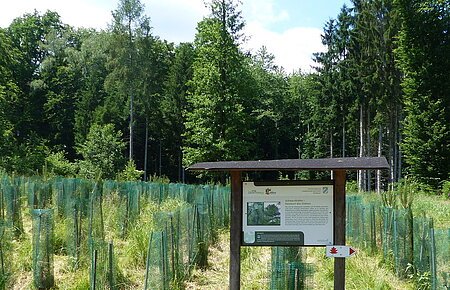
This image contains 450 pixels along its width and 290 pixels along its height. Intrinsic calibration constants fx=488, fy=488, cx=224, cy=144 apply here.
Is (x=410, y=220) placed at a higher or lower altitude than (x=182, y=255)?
higher

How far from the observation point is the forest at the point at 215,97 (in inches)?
1123

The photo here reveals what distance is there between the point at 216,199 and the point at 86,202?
409 cm

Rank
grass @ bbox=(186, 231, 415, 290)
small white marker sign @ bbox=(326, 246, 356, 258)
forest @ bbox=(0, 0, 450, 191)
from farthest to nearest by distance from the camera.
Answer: forest @ bbox=(0, 0, 450, 191)
grass @ bbox=(186, 231, 415, 290)
small white marker sign @ bbox=(326, 246, 356, 258)

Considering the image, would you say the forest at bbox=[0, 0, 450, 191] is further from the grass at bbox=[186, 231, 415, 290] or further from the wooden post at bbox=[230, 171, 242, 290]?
the wooden post at bbox=[230, 171, 242, 290]

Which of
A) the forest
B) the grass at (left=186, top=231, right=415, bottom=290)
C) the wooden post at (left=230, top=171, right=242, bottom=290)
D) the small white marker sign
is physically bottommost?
the grass at (left=186, top=231, right=415, bottom=290)

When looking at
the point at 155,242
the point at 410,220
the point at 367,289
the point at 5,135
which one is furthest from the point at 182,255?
the point at 5,135

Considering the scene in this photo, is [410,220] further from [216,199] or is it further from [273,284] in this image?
[216,199]

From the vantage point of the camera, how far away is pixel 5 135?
2853cm

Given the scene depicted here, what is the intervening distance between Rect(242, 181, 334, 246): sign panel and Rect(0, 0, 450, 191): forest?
2310cm

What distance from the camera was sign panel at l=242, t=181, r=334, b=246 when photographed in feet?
15.5

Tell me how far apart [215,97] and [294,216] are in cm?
2760

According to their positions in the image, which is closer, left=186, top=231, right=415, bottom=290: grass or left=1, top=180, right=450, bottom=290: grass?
left=1, top=180, right=450, bottom=290: grass

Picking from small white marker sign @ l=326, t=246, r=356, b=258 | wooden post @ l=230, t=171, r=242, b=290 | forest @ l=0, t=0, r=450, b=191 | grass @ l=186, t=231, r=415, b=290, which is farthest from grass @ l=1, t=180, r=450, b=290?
forest @ l=0, t=0, r=450, b=191

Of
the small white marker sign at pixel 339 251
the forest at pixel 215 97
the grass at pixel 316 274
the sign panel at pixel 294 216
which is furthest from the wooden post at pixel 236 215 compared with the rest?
the forest at pixel 215 97
